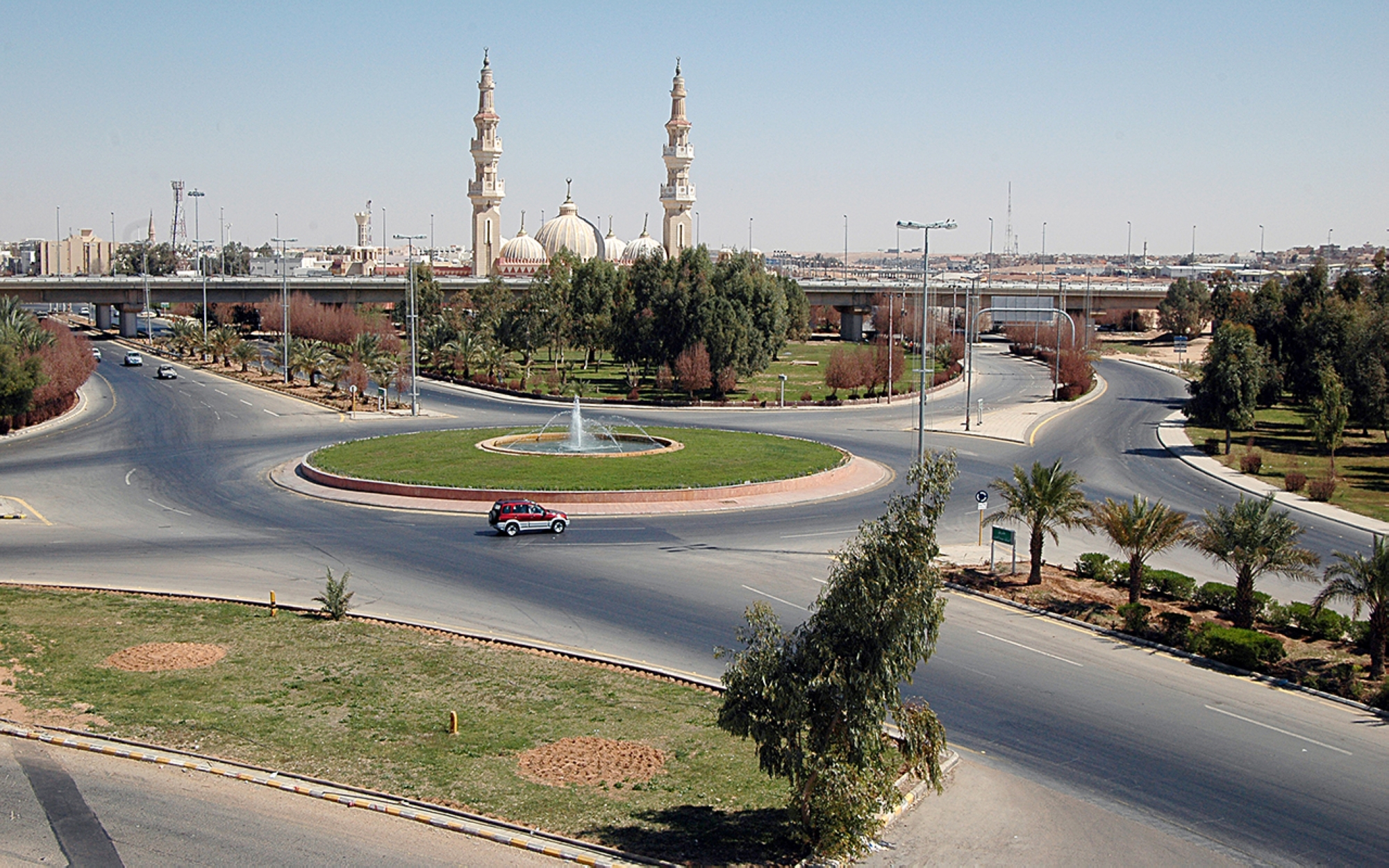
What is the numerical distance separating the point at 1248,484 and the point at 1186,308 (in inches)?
3118

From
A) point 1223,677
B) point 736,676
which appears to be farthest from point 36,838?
point 1223,677

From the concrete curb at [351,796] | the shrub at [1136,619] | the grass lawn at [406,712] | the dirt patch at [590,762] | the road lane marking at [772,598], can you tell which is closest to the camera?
the concrete curb at [351,796]

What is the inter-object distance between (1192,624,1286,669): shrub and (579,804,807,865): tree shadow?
1157cm

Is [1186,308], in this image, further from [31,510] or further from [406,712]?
[406,712]

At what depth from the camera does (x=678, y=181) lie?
118 m

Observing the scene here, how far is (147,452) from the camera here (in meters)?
48.0

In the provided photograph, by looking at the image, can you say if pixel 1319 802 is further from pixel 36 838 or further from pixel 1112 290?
pixel 1112 290

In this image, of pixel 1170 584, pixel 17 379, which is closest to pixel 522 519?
pixel 1170 584

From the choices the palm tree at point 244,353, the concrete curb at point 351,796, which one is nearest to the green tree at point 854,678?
the concrete curb at point 351,796

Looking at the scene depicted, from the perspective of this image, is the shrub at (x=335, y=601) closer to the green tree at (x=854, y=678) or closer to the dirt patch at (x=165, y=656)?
the dirt patch at (x=165, y=656)

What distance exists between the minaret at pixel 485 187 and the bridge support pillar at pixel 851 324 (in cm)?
3646

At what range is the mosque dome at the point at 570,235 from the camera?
463 feet

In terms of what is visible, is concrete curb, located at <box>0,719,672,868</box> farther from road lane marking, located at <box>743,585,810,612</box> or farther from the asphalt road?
road lane marking, located at <box>743,585,810,612</box>

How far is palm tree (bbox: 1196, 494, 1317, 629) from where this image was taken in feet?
83.0
